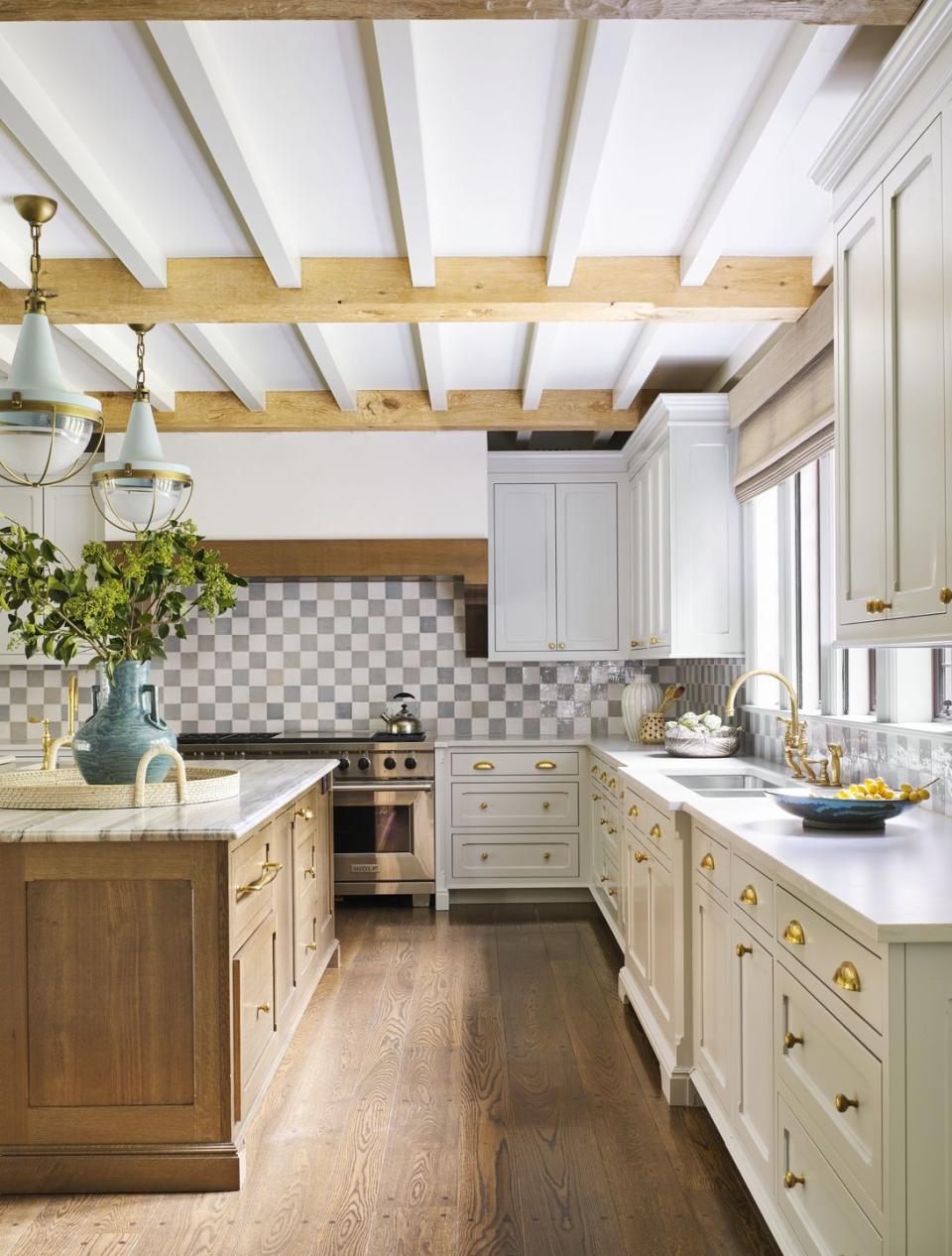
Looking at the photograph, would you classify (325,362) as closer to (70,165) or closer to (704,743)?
(70,165)

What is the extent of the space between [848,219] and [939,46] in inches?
19.8

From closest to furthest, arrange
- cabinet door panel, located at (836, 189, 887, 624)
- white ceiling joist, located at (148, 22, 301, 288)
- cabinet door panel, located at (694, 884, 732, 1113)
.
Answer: white ceiling joist, located at (148, 22, 301, 288) < cabinet door panel, located at (836, 189, 887, 624) < cabinet door panel, located at (694, 884, 732, 1113)

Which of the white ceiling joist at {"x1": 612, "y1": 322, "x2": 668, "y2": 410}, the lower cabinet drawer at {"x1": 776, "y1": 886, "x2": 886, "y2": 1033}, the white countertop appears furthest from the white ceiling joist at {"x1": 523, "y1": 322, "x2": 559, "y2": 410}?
the lower cabinet drawer at {"x1": 776, "y1": 886, "x2": 886, "y2": 1033}

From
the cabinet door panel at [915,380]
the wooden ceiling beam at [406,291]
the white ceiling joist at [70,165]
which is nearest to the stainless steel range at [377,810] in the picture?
the wooden ceiling beam at [406,291]

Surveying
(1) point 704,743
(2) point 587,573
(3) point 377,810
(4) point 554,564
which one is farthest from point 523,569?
(1) point 704,743

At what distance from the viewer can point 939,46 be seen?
6.00 ft

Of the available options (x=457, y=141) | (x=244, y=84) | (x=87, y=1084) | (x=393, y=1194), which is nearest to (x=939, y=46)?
(x=457, y=141)

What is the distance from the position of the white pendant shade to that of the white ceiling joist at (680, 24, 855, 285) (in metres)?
1.76

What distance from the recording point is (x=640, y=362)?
4320 millimetres

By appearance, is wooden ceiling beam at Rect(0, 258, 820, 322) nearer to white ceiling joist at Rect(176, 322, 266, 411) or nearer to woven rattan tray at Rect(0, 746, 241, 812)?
white ceiling joist at Rect(176, 322, 266, 411)

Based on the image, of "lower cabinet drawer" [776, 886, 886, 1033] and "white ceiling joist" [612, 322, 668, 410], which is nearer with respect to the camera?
"lower cabinet drawer" [776, 886, 886, 1033]

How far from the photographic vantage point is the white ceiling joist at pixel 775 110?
2100 millimetres

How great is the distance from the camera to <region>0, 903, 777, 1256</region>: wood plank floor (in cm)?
224

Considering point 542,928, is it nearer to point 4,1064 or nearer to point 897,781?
point 897,781
